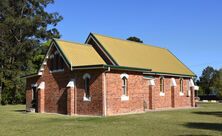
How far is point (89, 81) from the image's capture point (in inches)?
1179

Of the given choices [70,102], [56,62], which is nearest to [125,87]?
[70,102]

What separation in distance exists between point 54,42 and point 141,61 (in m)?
9.90

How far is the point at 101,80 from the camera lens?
95.1ft

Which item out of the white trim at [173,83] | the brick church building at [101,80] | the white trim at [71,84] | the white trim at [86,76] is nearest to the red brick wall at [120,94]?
the brick church building at [101,80]

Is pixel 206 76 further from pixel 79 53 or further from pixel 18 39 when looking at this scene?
pixel 79 53

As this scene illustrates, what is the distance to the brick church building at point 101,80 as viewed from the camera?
97.0 feet

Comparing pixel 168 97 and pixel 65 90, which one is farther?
pixel 168 97

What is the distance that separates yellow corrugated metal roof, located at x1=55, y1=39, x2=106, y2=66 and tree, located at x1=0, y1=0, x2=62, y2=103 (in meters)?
25.3

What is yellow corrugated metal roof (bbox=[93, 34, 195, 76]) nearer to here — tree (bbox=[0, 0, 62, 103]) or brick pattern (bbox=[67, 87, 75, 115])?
brick pattern (bbox=[67, 87, 75, 115])

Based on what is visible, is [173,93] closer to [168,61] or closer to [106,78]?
[168,61]

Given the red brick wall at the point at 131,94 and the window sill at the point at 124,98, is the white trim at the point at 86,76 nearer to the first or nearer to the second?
the red brick wall at the point at 131,94

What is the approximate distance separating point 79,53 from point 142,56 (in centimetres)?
946

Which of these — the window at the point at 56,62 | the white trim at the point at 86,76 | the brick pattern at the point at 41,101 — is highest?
the window at the point at 56,62

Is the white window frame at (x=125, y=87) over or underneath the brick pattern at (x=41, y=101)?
over
